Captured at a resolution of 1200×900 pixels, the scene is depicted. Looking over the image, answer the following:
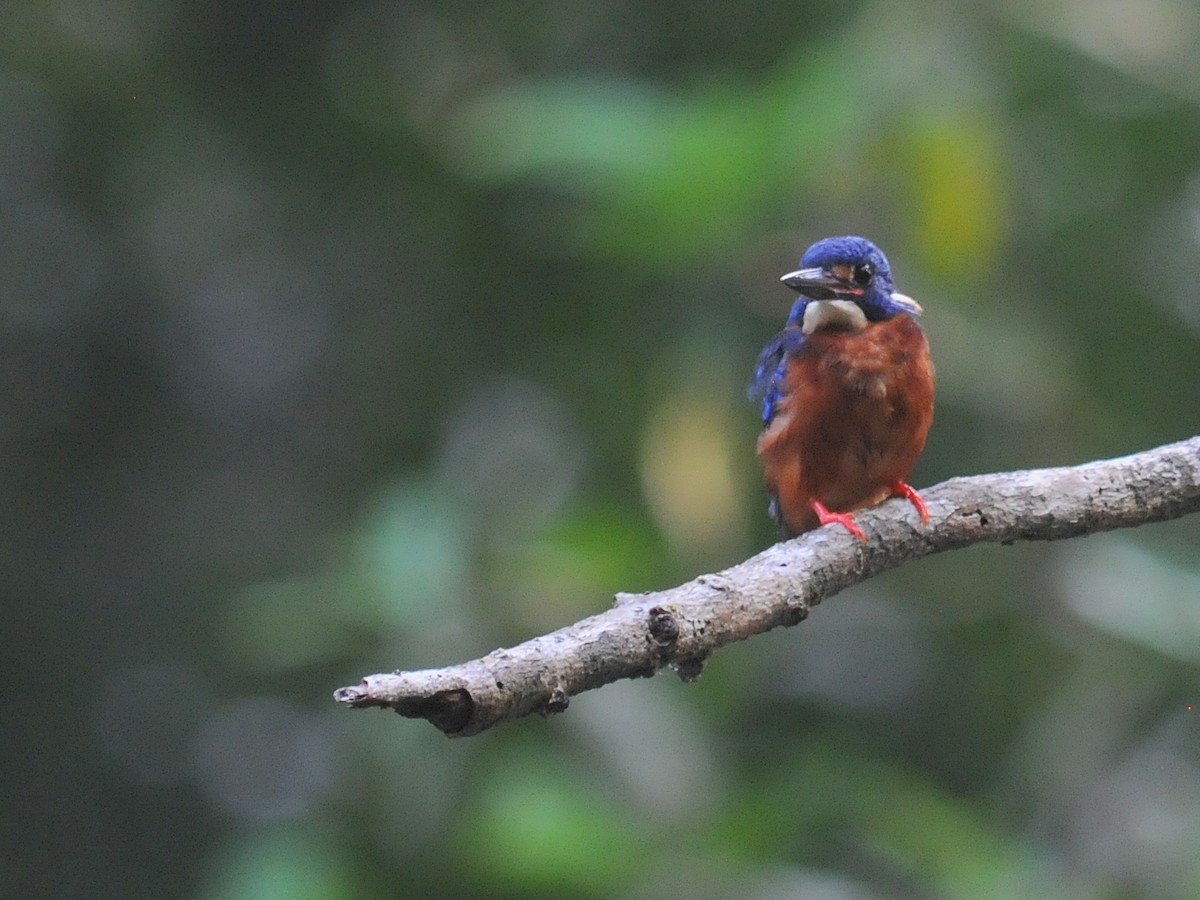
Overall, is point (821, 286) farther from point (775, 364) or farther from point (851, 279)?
point (775, 364)

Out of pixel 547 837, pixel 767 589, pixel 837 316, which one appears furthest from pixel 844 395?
pixel 547 837

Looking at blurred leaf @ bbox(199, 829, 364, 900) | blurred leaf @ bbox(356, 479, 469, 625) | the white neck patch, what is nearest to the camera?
the white neck patch

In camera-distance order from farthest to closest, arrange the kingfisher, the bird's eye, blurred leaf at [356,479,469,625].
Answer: blurred leaf at [356,479,469,625], the bird's eye, the kingfisher

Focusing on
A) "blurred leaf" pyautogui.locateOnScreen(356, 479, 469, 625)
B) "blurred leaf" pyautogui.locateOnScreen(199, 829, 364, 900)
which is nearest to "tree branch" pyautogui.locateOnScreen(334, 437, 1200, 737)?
"blurred leaf" pyautogui.locateOnScreen(356, 479, 469, 625)

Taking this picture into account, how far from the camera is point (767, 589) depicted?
248cm

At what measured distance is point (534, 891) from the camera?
4.56 meters

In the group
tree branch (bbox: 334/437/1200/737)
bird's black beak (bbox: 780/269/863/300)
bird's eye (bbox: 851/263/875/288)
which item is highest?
bird's eye (bbox: 851/263/875/288)

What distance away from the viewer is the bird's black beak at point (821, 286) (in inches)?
156

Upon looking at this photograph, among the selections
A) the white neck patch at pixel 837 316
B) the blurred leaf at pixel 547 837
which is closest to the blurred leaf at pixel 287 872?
the blurred leaf at pixel 547 837

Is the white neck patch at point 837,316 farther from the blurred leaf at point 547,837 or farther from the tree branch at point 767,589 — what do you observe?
the blurred leaf at point 547,837

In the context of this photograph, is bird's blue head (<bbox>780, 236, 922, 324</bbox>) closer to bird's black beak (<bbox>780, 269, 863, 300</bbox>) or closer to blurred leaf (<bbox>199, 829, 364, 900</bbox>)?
bird's black beak (<bbox>780, 269, 863, 300</bbox>)

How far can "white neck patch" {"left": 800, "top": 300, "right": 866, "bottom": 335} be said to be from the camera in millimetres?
3912

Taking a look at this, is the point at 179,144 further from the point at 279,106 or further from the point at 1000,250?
the point at 1000,250

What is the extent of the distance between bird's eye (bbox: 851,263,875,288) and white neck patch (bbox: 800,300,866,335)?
0.10m
